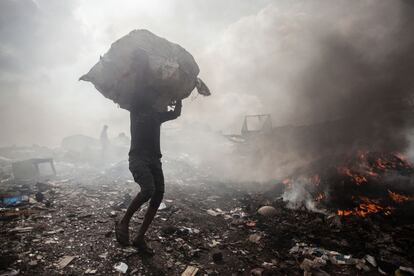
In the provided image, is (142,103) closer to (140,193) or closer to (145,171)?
(145,171)

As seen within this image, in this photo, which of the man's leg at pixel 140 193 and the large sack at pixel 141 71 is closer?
the man's leg at pixel 140 193

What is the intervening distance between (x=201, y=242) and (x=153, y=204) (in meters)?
1.12

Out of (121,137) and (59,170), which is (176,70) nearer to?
(59,170)

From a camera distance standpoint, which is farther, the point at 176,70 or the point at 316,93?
the point at 316,93

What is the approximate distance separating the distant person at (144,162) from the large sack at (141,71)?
0.20 m

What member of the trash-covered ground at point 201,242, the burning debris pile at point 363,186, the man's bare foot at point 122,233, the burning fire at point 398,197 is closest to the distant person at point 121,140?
the trash-covered ground at point 201,242

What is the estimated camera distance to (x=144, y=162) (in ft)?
9.56

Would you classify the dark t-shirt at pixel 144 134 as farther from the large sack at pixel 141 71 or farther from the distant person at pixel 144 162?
the large sack at pixel 141 71

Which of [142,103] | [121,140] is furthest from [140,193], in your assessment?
[121,140]

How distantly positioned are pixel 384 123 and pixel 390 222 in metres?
6.13

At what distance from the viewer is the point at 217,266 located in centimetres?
298

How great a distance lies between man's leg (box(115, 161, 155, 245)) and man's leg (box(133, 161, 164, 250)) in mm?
131

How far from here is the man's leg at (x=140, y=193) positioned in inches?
111

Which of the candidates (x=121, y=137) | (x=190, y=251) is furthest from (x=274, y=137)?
(x=121, y=137)
